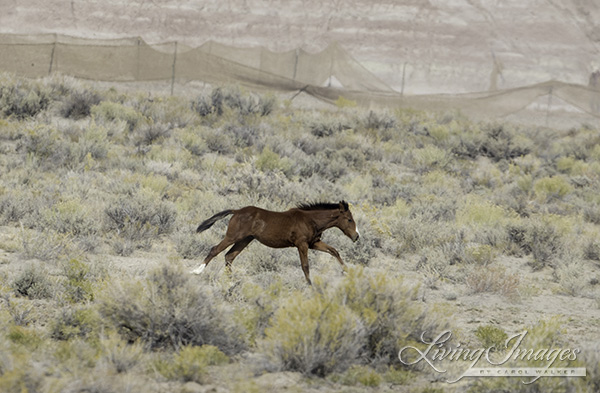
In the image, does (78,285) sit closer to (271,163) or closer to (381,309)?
(381,309)

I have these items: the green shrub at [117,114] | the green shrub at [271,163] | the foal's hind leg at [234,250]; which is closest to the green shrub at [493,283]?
the foal's hind leg at [234,250]

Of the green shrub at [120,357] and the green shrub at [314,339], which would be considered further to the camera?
the green shrub at [314,339]

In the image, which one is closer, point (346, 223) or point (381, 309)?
point (381, 309)

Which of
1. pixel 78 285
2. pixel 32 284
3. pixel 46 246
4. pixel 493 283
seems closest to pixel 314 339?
pixel 78 285

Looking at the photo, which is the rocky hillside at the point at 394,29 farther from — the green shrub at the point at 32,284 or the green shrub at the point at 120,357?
the green shrub at the point at 120,357

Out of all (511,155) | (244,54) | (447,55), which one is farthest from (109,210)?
(447,55)

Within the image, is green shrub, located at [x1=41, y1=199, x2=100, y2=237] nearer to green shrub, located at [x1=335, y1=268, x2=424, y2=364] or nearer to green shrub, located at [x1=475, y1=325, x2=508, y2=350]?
green shrub, located at [x1=335, y1=268, x2=424, y2=364]

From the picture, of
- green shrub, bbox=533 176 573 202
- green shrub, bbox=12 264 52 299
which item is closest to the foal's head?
green shrub, bbox=12 264 52 299

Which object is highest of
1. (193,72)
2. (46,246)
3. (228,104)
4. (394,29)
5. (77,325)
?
(77,325)

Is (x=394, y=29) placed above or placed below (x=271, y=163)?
below

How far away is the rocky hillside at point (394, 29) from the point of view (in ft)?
244

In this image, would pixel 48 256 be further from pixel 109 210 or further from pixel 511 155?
pixel 511 155

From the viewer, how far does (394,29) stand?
82.4 m

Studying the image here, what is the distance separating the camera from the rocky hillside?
244 feet
